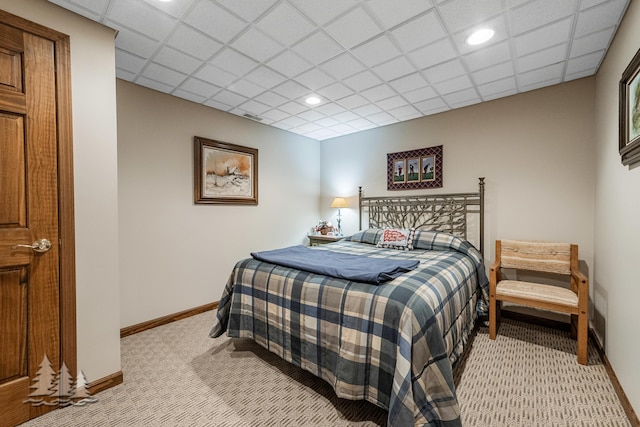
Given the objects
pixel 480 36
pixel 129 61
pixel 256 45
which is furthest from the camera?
pixel 129 61

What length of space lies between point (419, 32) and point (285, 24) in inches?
38.4

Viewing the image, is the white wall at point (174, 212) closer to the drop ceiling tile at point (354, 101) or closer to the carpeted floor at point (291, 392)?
the carpeted floor at point (291, 392)

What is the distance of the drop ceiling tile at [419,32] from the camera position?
1.93 m

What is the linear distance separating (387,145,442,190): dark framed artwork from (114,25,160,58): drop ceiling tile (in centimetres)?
313

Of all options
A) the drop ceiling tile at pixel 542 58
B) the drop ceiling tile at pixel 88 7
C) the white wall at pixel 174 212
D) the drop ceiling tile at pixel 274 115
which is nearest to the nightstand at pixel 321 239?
the white wall at pixel 174 212

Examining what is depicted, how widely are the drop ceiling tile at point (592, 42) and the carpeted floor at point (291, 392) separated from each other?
2.50 meters

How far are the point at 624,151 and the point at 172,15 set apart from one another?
10.1 feet

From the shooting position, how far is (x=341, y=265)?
7.17 ft

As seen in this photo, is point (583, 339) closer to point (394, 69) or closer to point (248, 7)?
point (394, 69)

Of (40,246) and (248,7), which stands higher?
(248,7)

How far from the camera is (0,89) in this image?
1.56m

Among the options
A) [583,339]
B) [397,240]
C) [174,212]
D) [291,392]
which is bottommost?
[291,392]

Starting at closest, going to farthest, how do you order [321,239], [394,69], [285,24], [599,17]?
[599,17] < [285,24] < [394,69] < [321,239]

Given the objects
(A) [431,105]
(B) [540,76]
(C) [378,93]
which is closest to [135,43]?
(C) [378,93]
